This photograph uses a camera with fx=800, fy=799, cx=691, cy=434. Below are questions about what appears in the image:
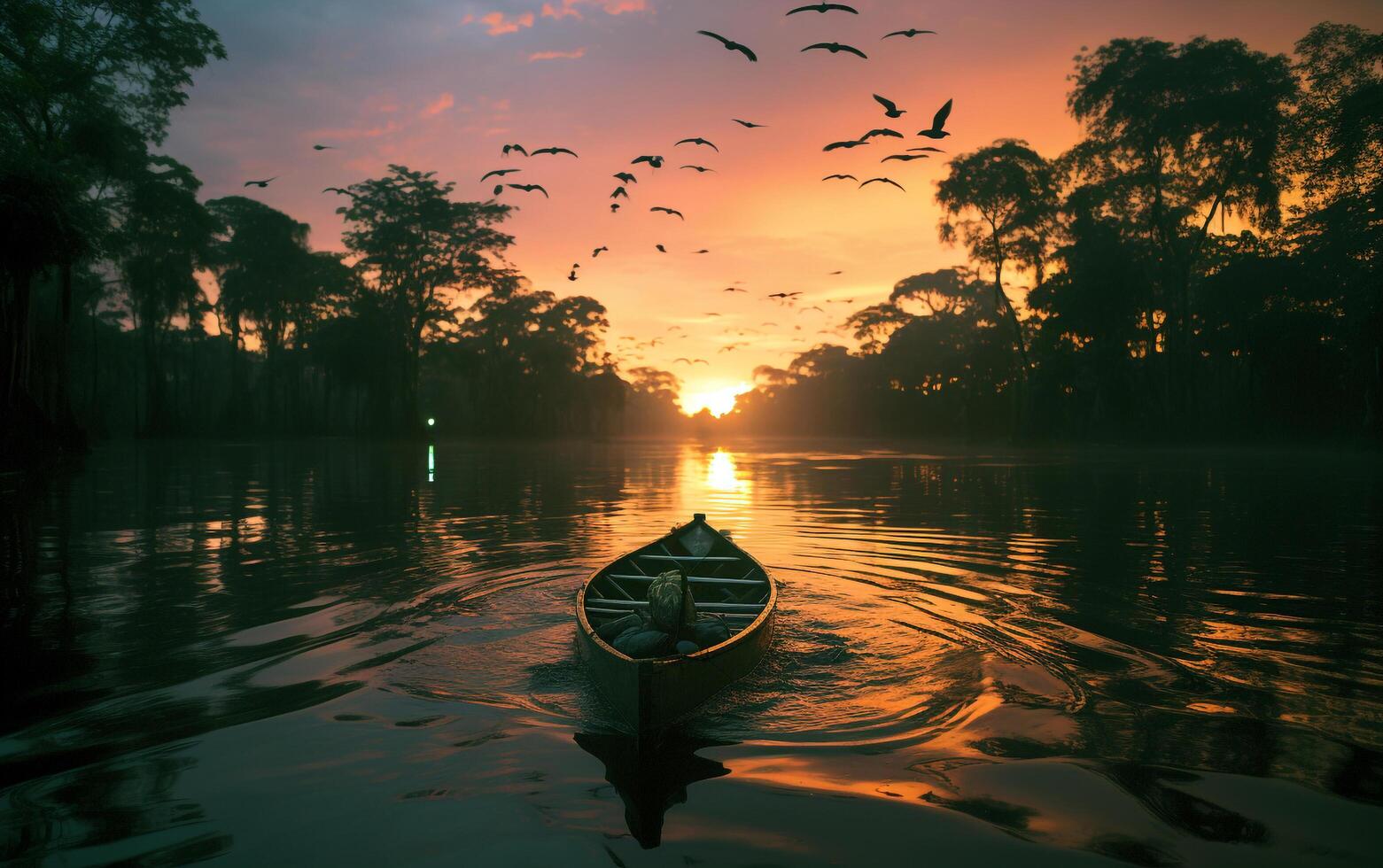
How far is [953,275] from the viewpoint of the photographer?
71.1 m

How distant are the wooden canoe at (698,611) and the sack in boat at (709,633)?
0.53ft

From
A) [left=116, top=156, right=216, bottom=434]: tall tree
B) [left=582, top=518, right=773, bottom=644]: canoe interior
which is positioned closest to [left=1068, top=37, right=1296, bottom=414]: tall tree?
[left=582, top=518, right=773, bottom=644]: canoe interior

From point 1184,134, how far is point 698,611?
4092cm

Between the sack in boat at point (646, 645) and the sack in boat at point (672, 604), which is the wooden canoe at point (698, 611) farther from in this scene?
the sack in boat at point (672, 604)

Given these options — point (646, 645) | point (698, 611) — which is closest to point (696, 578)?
point (698, 611)

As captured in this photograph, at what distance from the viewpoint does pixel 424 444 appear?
169 ft

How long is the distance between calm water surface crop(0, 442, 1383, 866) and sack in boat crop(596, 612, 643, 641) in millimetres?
486

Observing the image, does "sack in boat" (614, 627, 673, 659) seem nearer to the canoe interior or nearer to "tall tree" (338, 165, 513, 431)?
the canoe interior

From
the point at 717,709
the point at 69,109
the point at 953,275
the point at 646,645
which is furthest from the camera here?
the point at 953,275

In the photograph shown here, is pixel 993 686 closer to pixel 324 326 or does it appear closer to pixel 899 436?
pixel 324 326

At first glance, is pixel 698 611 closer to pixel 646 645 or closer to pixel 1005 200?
pixel 646 645

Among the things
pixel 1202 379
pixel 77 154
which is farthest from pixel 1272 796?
pixel 1202 379

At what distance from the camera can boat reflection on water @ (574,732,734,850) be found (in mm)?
3676

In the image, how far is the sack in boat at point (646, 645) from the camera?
16.9ft
